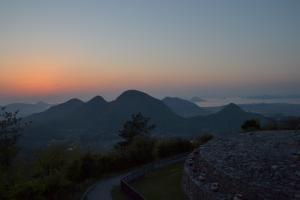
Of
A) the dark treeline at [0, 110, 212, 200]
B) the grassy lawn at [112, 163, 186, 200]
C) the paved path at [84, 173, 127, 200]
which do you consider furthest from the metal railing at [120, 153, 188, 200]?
the dark treeline at [0, 110, 212, 200]

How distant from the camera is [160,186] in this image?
30641 millimetres

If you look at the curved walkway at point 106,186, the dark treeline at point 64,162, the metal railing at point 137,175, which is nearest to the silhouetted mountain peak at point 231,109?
the dark treeline at point 64,162

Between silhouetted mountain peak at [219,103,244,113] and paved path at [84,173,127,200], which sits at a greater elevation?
paved path at [84,173,127,200]

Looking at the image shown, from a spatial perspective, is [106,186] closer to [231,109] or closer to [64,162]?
[64,162]

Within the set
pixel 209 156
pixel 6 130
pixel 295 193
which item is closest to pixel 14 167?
pixel 6 130

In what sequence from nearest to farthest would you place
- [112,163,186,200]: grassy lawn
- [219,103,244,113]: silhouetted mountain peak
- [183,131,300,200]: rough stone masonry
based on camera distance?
[183,131,300,200]: rough stone masonry, [112,163,186,200]: grassy lawn, [219,103,244,113]: silhouetted mountain peak

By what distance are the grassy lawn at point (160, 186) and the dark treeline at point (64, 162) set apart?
16.7 feet

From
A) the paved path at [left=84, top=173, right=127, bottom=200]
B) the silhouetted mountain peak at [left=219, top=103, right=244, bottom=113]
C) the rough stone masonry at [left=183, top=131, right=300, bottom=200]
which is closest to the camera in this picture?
the rough stone masonry at [left=183, top=131, right=300, bottom=200]

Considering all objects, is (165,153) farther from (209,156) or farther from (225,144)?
(209,156)

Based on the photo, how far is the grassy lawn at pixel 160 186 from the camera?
27.1m

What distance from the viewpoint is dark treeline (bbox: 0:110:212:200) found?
2605 cm

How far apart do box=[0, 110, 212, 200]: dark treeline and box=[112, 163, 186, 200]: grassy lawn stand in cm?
508

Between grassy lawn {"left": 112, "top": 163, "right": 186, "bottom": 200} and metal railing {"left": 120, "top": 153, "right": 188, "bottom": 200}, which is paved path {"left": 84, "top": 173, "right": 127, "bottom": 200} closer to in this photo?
grassy lawn {"left": 112, "top": 163, "right": 186, "bottom": 200}

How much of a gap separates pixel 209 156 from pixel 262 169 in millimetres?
6656
